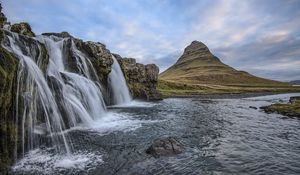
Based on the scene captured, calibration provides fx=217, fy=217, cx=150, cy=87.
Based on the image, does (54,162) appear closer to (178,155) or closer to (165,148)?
(165,148)

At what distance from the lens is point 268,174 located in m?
13.3

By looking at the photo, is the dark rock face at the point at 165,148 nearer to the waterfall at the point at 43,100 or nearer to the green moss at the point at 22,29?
the waterfall at the point at 43,100

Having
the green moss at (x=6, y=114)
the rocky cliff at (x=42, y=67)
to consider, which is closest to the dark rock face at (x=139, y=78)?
the rocky cliff at (x=42, y=67)

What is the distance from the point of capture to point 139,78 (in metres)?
67.6

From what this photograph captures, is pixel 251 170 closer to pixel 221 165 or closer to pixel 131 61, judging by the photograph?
pixel 221 165

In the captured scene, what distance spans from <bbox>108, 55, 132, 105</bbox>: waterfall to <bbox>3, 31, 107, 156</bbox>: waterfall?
1655 cm

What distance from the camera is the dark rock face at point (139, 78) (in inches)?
2485

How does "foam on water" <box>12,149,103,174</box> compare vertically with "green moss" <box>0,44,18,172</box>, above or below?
below

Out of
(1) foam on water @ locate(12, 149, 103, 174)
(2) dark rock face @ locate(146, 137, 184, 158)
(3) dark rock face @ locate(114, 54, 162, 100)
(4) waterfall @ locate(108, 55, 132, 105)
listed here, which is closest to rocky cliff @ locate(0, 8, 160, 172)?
(3) dark rock face @ locate(114, 54, 162, 100)

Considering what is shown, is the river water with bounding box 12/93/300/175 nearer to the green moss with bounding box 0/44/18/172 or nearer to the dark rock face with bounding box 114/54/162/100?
the green moss with bounding box 0/44/18/172

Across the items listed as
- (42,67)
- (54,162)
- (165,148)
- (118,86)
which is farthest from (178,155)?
(118,86)

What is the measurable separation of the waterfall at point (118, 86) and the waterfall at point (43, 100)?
1655 cm

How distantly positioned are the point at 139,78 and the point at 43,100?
159 ft

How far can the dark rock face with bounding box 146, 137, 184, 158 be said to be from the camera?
16.2m
